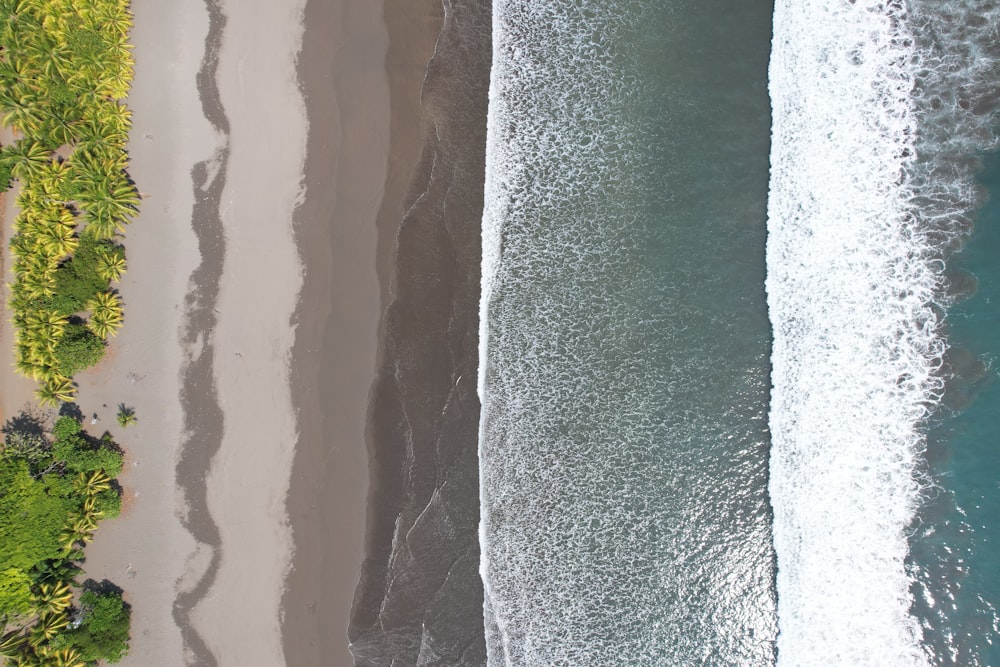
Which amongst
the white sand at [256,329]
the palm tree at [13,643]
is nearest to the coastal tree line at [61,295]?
the palm tree at [13,643]

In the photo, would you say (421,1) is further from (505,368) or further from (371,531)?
(371,531)

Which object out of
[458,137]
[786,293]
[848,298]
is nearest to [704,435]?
[786,293]

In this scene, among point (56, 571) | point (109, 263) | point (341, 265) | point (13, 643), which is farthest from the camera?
point (341, 265)

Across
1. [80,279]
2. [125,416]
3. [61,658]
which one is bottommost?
[61,658]

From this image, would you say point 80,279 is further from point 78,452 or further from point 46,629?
point 46,629

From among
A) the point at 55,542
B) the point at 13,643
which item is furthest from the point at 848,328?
the point at 13,643

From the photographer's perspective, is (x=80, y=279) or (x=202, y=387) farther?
(x=202, y=387)
